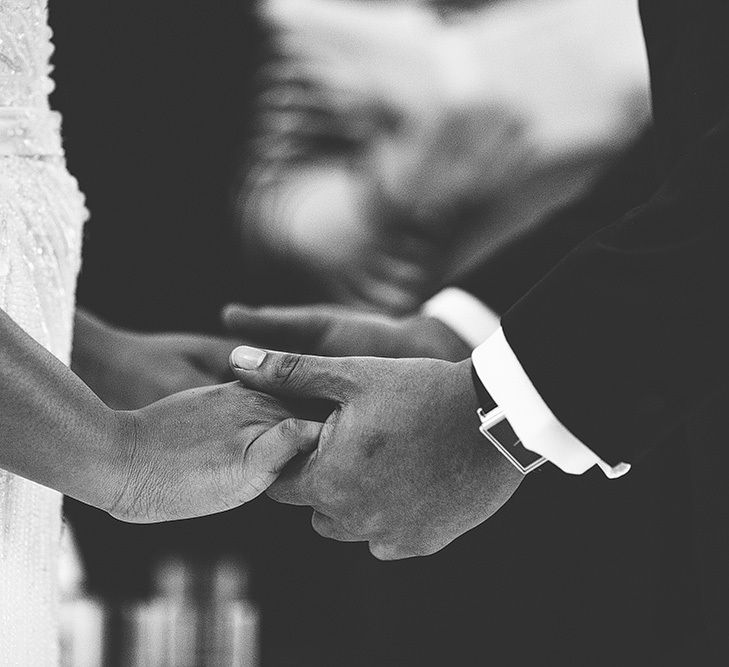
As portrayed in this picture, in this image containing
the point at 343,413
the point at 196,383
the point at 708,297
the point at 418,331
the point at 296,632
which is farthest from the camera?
the point at 296,632

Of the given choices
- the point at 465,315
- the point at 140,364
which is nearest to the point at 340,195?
the point at 465,315

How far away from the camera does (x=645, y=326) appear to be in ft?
2.26

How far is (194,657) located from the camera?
5.34 feet

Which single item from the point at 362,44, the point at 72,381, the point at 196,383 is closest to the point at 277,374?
the point at 72,381

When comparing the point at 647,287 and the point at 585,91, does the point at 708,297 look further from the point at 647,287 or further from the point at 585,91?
the point at 585,91

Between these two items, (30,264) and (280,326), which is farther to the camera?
(280,326)

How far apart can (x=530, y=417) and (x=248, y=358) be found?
0.26 meters

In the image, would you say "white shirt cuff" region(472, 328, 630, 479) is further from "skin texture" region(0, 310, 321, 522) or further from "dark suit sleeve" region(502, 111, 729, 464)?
"skin texture" region(0, 310, 321, 522)

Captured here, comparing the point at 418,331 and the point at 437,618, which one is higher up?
the point at 418,331

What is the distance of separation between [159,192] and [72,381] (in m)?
1.02

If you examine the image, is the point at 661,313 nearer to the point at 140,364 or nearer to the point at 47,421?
the point at 47,421

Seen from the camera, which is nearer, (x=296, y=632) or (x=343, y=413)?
(x=343, y=413)

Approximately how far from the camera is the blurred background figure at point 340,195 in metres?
1.69

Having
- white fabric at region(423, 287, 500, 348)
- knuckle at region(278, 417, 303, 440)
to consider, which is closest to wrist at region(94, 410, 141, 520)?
knuckle at region(278, 417, 303, 440)
